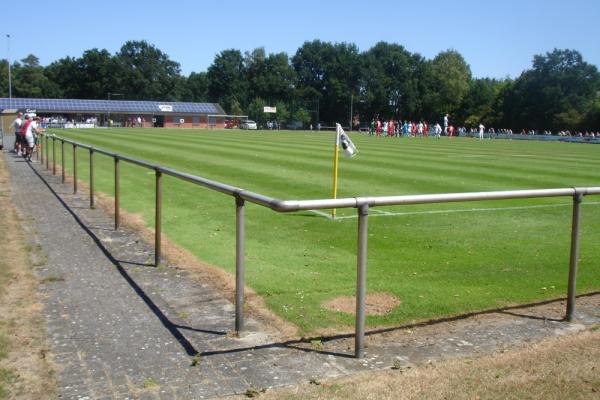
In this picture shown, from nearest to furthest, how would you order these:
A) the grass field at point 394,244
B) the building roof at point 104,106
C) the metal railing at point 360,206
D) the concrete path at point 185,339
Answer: the concrete path at point 185,339
the metal railing at point 360,206
the grass field at point 394,244
the building roof at point 104,106

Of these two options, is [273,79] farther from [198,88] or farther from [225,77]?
[198,88]

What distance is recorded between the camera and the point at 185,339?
16.4 ft

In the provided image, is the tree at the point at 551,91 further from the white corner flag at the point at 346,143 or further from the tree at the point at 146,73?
the white corner flag at the point at 346,143

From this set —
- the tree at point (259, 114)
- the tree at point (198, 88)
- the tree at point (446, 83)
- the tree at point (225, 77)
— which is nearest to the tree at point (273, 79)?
the tree at point (225, 77)

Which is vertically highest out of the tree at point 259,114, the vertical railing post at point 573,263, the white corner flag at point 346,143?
the tree at point 259,114

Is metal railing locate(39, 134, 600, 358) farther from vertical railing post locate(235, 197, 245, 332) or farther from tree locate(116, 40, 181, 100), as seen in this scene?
tree locate(116, 40, 181, 100)

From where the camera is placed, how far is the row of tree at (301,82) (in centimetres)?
11825

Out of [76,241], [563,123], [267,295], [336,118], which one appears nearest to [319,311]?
[267,295]

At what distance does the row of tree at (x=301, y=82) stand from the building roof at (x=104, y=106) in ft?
32.7

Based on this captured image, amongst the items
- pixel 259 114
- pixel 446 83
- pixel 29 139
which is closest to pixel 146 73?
pixel 259 114

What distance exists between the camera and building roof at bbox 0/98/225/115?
97062 mm

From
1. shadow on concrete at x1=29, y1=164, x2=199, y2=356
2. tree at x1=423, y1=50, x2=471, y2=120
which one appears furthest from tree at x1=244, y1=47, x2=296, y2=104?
shadow on concrete at x1=29, y1=164, x2=199, y2=356

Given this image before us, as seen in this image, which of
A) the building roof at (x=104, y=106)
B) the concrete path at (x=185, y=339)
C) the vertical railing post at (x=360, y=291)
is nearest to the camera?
→ the concrete path at (x=185, y=339)

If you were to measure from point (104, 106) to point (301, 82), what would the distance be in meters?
46.5
